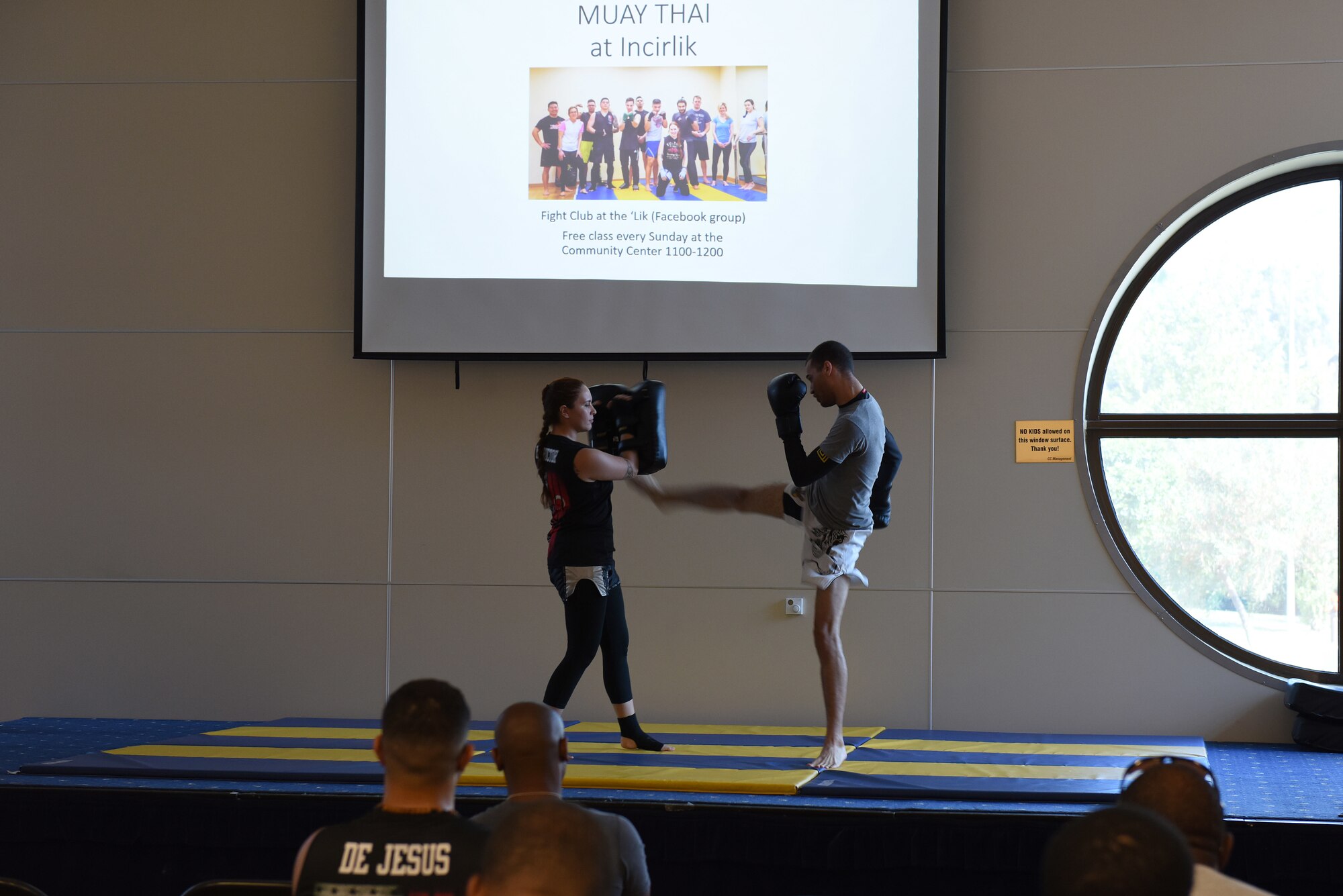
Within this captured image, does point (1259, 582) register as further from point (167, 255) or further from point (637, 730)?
point (167, 255)

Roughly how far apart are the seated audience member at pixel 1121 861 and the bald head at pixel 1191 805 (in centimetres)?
39

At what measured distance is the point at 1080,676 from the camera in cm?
492

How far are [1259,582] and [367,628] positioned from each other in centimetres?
404

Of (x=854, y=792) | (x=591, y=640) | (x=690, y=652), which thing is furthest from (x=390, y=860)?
(x=690, y=652)

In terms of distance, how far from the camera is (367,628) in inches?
205

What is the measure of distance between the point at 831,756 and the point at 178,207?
3905 mm

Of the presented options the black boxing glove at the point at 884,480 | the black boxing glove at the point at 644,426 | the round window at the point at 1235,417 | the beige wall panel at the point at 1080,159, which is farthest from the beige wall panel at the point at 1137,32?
the black boxing glove at the point at 644,426

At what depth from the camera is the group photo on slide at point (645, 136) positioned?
499cm

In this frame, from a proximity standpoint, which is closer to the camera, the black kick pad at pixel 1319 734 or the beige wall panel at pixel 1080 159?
the black kick pad at pixel 1319 734

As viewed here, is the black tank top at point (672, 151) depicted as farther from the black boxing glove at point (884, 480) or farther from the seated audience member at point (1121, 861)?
the seated audience member at point (1121, 861)

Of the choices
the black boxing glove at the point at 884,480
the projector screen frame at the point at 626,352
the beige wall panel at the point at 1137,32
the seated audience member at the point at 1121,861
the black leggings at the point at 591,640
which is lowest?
the black leggings at the point at 591,640

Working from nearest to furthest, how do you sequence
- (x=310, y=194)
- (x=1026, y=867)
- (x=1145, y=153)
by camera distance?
(x=1026, y=867) < (x=1145, y=153) < (x=310, y=194)

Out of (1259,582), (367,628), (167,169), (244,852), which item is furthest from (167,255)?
(1259,582)

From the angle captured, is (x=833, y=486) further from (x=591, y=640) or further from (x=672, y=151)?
(x=672, y=151)
